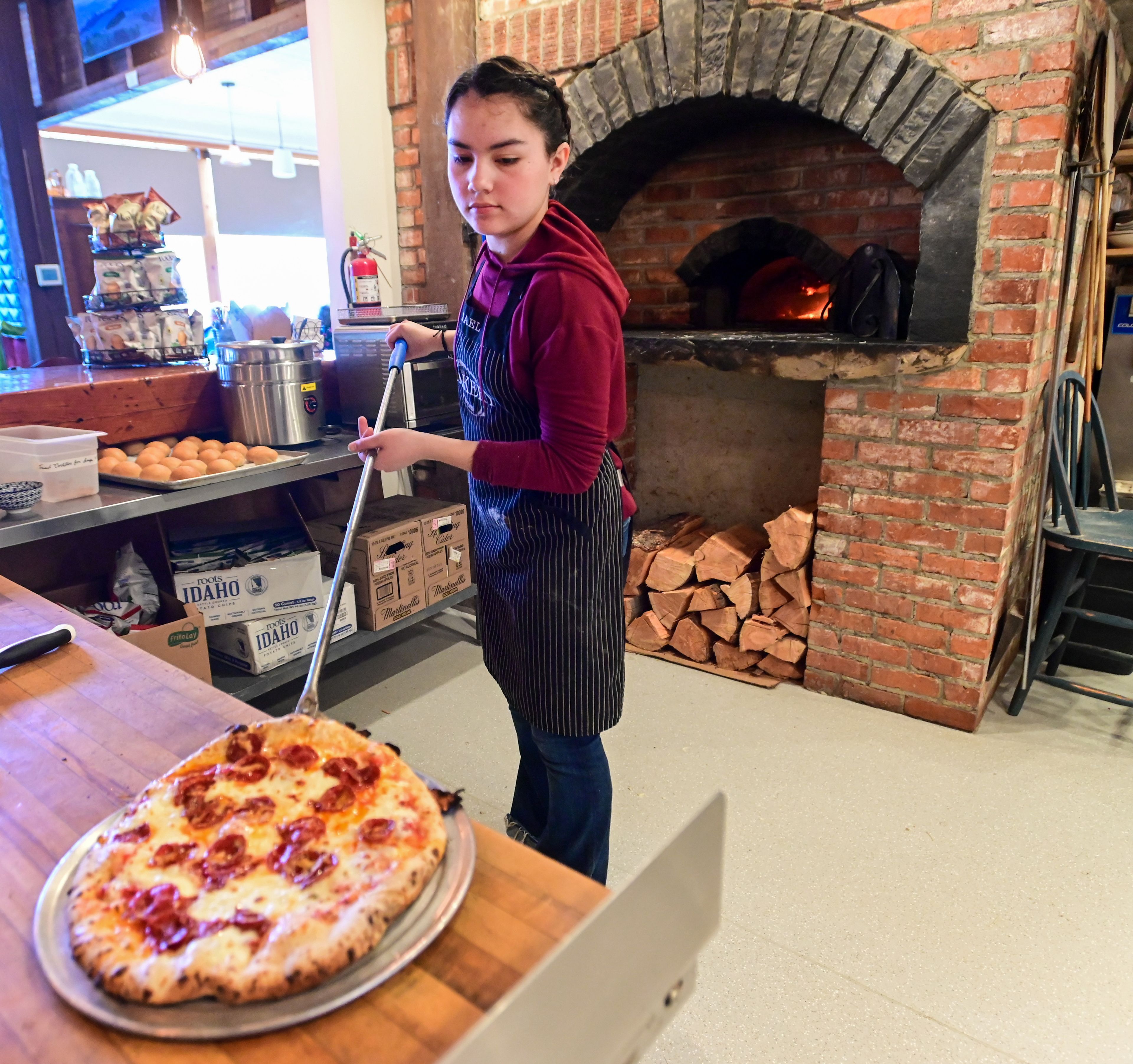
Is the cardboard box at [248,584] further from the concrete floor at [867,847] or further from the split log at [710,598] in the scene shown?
the split log at [710,598]

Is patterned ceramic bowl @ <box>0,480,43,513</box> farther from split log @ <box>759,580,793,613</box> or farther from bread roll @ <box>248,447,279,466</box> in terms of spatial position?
split log @ <box>759,580,793,613</box>

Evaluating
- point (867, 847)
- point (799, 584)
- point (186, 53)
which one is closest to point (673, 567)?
Result: point (799, 584)

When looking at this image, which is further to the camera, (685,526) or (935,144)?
(685,526)

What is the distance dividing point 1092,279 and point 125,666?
2.95m

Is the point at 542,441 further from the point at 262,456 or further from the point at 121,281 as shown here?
the point at 121,281

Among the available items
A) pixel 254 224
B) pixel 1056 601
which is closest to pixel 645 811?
pixel 1056 601

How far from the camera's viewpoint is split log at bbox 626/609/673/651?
292cm

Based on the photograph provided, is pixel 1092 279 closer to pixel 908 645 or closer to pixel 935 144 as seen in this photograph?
pixel 935 144

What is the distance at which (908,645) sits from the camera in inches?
96.7

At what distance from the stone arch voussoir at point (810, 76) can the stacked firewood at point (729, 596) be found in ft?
3.61

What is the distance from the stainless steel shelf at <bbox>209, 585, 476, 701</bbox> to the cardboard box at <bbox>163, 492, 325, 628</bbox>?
138 mm

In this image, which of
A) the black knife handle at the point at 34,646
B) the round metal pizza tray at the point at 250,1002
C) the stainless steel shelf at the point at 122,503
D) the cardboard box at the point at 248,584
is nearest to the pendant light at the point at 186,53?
the cardboard box at the point at 248,584

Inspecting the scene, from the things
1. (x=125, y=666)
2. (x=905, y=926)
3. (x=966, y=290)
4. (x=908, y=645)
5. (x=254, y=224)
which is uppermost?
→ (x=254, y=224)

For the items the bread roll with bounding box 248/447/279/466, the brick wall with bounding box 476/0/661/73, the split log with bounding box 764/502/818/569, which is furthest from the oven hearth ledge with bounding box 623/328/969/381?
the bread roll with bounding box 248/447/279/466
